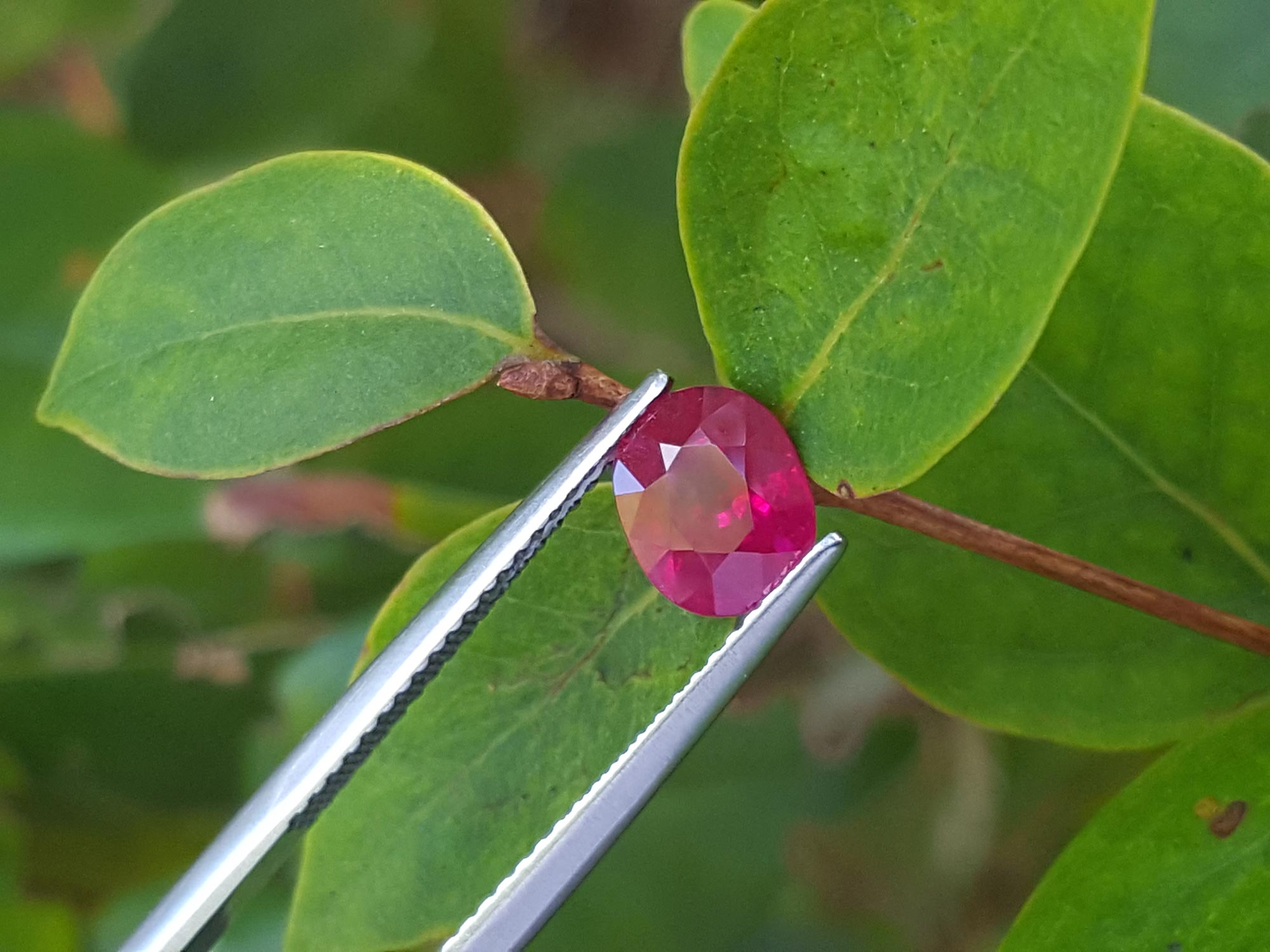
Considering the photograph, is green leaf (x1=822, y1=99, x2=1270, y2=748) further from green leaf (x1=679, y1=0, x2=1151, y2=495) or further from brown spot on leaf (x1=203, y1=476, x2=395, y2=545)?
brown spot on leaf (x1=203, y1=476, x2=395, y2=545)

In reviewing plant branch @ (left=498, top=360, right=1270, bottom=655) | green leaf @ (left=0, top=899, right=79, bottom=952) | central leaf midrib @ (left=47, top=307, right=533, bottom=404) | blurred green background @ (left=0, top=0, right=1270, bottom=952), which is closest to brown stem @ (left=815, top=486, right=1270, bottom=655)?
plant branch @ (left=498, top=360, right=1270, bottom=655)

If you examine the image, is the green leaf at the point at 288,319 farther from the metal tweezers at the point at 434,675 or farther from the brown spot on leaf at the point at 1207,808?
the brown spot on leaf at the point at 1207,808

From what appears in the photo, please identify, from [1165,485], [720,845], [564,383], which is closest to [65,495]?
[720,845]

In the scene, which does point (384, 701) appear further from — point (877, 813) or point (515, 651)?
point (877, 813)

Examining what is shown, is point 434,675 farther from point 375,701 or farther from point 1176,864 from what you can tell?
point 1176,864

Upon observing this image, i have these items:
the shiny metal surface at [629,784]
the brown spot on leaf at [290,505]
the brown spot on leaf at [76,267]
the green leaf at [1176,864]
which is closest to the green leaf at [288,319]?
the shiny metal surface at [629,784]

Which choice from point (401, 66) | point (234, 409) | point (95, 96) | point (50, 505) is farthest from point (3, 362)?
point (234, 409)
